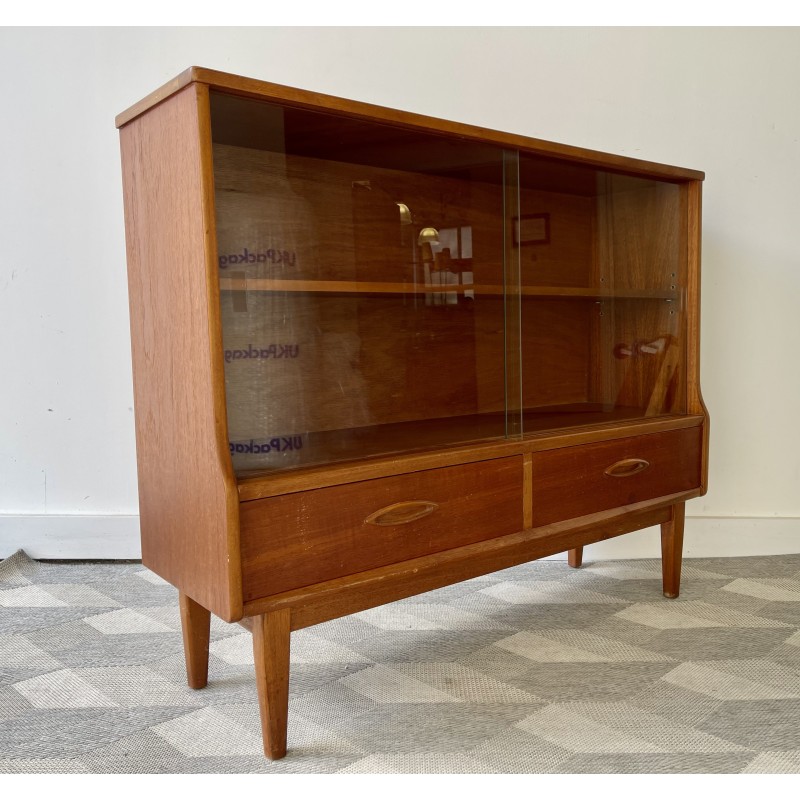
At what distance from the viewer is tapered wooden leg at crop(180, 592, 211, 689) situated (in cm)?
151

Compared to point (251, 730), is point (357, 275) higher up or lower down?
higher up

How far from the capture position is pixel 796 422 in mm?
2426

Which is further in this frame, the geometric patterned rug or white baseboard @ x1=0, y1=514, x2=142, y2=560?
white baseboard @ x1=0, y1=514, x2=142, y2=560

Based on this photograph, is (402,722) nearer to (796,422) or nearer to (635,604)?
(635,604)

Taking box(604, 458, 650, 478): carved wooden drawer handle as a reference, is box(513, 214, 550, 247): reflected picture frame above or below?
above

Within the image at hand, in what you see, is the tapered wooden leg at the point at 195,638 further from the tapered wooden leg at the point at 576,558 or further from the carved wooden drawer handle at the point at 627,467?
the tapered wooden leg at the point at 576,558

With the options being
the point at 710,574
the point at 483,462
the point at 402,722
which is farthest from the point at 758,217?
the point at 402,722

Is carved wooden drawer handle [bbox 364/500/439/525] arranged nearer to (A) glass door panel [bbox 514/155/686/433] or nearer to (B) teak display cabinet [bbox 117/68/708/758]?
(B) teak display cabinet [bbox 117/68/708/758]

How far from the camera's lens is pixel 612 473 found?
5.85 ft

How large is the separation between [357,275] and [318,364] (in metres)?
0.18

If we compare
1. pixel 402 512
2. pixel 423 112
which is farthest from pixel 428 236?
pixel 423 112

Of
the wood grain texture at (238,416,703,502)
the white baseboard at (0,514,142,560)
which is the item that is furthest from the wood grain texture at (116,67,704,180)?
the white baseboard at (0,514,142,560)

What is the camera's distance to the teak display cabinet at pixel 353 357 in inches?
48.2

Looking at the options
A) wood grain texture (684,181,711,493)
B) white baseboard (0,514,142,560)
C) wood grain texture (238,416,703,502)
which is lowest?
white baseboard (0,514,142,560)
